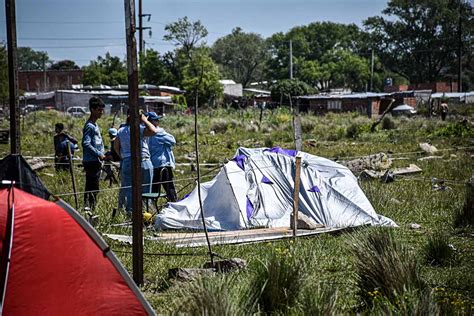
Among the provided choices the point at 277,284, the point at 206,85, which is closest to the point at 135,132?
the point at 277,284

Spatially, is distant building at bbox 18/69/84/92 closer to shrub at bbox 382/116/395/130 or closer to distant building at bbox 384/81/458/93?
distant building at bbox 384/81/458/93

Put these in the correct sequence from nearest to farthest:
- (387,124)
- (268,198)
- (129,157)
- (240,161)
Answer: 1. (129,157)
2. (268,198)
3. (240,161)
4. (387,124)

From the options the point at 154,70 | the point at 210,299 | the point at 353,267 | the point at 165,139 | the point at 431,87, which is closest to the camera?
the point at 210,299

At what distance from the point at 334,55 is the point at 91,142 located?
321ft

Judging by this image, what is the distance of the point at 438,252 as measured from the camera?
8406 mm

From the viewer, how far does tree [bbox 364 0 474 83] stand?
299 feet

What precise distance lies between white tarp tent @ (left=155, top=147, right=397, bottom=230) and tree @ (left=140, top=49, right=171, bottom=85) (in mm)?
76241

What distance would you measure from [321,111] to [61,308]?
2260 inches

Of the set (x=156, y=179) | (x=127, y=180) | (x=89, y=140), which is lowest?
(x=156, y=179)

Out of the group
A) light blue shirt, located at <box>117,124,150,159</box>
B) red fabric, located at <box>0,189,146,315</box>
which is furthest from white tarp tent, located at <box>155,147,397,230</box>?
red fabric, located at <box>0,189,146,315</box>

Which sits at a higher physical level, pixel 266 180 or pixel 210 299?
pixel 266 180

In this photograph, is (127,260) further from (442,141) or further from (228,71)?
(228,71)

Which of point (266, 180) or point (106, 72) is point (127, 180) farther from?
point (106, 72)

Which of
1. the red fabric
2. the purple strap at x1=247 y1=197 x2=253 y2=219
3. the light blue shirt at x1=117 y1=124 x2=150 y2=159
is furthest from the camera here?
the purple strap at x1=247 y1=197 x2=253 y2=219
